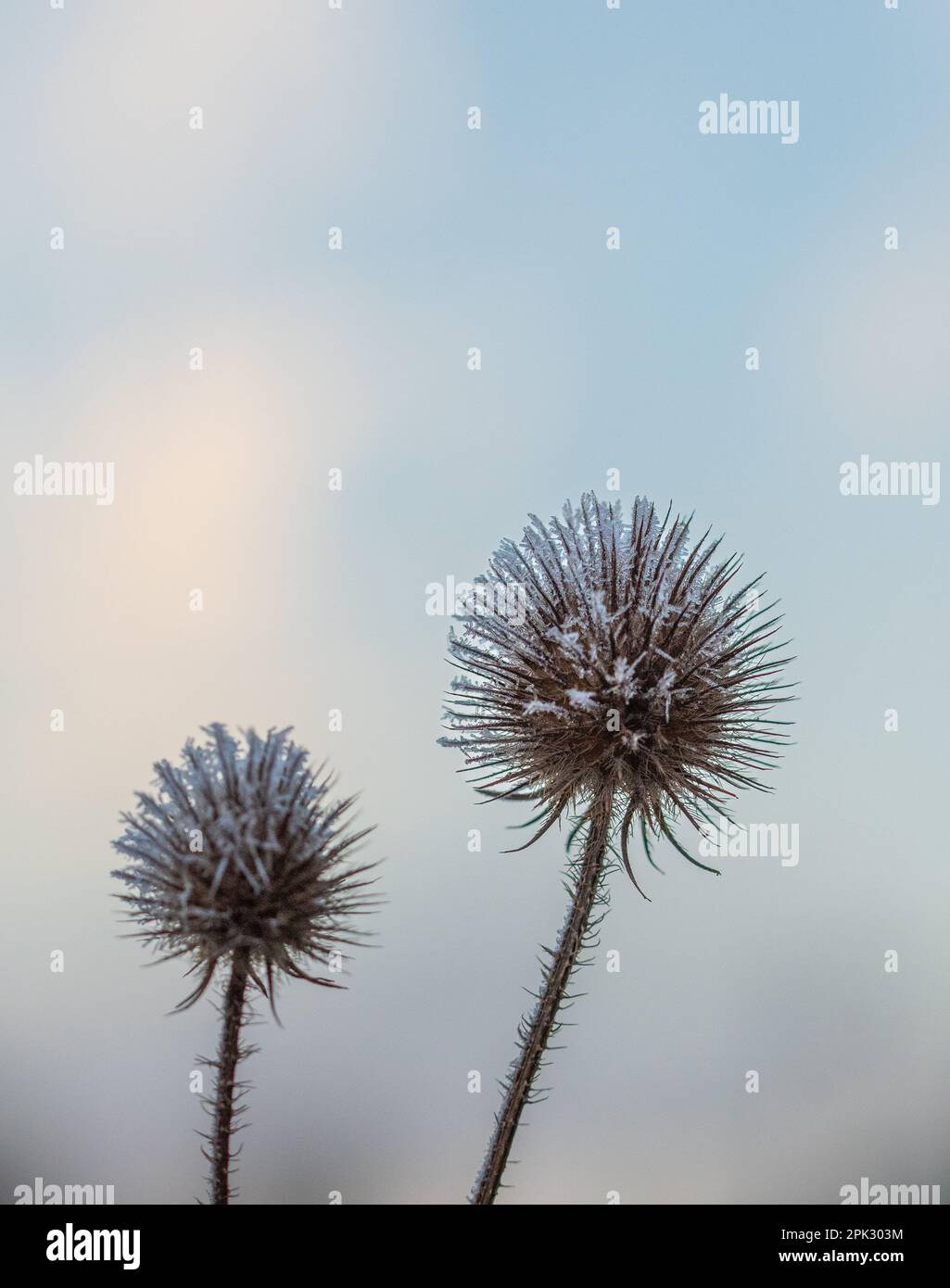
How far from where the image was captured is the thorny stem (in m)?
3.44

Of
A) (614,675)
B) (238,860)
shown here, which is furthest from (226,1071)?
(614,675)

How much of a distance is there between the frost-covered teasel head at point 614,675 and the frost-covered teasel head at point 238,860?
1.10 m

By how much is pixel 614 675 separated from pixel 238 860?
1624mm

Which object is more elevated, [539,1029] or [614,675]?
[614,675]

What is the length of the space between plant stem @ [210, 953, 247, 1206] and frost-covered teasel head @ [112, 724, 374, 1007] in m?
0.05

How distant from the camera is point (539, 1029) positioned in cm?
354

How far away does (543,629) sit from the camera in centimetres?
401

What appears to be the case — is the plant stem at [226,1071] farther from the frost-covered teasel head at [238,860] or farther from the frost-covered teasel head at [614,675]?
the frost-covered teasel head at [614,675]

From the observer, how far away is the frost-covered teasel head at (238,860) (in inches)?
116

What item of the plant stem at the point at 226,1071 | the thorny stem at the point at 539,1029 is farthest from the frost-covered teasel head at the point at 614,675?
the plant stem at the point at 226,1071

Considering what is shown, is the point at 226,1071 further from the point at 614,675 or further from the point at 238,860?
the point at 614,675

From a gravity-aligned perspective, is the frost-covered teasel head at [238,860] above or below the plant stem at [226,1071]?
above
